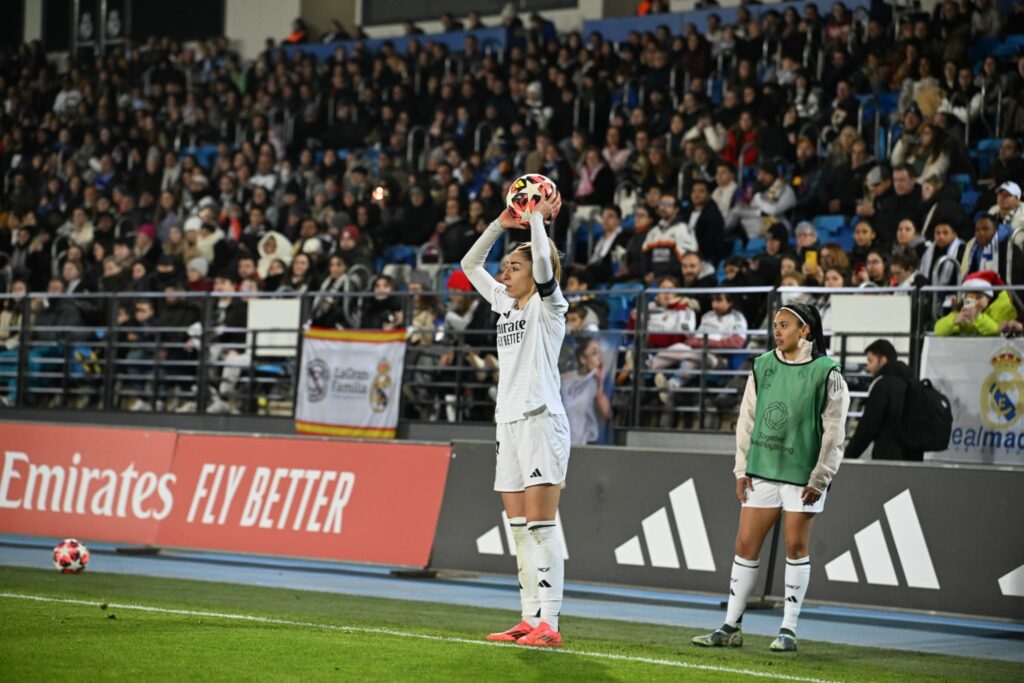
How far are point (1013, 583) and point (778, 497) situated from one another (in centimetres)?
302

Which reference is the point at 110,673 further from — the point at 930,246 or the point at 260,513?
the point at 930,246

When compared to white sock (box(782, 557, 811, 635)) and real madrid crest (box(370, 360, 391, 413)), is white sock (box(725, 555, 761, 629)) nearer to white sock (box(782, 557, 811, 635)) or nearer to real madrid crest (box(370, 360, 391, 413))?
white sock (box(782, 557, 811, 635))

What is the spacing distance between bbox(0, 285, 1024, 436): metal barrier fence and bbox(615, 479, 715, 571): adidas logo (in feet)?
8.63

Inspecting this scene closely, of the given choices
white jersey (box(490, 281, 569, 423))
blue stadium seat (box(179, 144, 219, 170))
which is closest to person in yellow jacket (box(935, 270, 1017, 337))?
white jersey (box(490, 281, 569, 423))

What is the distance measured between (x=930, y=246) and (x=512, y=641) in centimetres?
875

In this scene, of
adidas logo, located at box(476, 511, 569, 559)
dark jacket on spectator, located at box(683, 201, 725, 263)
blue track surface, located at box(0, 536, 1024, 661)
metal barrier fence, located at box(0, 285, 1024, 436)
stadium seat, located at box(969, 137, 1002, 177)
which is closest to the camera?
blue track surface, located at box(0, 536, 1024, 661)

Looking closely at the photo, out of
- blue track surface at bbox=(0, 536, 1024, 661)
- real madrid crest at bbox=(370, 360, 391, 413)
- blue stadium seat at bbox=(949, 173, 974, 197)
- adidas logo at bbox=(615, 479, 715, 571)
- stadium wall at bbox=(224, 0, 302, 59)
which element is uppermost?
stadium wall at bbox=(224, 0, 302, 59)

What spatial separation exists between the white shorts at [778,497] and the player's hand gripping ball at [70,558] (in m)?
6.38

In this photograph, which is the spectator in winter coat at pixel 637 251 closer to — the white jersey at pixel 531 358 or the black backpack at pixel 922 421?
the black backpack at pixel 922 421

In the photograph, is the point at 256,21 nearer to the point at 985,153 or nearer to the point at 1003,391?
the point at 985,153

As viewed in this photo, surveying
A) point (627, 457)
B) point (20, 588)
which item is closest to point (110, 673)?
point (20, 588)

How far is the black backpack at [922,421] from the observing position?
1295 centimetres

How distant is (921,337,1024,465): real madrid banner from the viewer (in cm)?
1312

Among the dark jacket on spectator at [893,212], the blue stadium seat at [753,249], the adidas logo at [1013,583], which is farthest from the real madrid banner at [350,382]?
the adidas logo at [1013,583]
